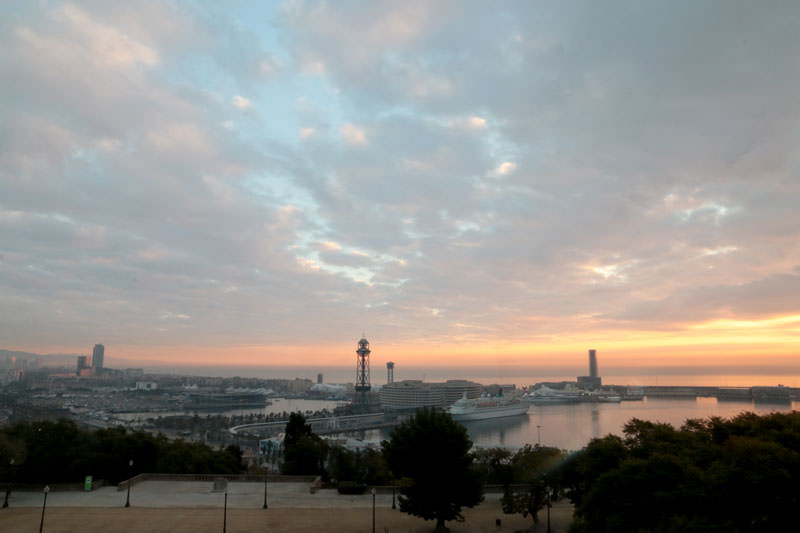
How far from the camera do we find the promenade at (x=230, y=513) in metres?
15.0

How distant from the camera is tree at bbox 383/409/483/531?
14.3 meters

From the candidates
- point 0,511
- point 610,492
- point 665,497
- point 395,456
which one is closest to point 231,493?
point 0,511

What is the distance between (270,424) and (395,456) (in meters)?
64.4

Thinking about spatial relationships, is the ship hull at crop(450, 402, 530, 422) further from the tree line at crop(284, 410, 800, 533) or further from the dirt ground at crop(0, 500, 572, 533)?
the tree line at crop(284, 410, 800, 533)

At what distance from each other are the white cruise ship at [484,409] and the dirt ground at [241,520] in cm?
6415

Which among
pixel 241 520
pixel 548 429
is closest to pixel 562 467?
pixel 241 520

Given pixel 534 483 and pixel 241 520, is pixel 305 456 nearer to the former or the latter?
pixel 241 520

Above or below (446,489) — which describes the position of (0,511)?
below

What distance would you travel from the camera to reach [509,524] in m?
16.2

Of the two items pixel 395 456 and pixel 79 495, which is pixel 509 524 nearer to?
pixel 395 456

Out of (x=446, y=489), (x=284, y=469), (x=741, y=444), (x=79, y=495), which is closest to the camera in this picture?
(x=741, y=444)

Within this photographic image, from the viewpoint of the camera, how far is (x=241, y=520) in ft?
51.4

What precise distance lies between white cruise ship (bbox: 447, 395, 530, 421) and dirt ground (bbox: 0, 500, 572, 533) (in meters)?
64.2

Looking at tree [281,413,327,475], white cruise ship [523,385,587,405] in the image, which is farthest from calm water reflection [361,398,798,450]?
tree [281,413,327,475]
